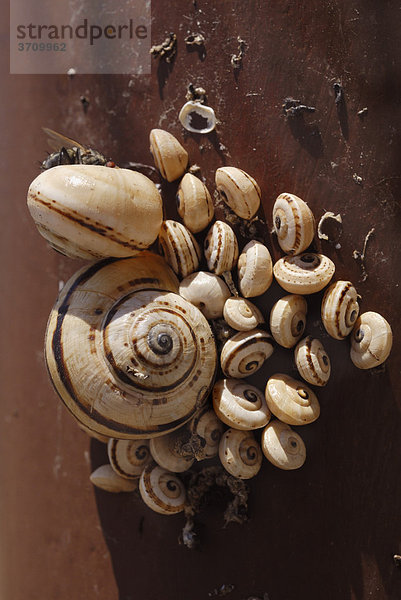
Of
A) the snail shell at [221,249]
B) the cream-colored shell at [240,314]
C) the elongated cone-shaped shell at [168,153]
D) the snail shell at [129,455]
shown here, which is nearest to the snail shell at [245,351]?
the cream-colored shell at [240,314]

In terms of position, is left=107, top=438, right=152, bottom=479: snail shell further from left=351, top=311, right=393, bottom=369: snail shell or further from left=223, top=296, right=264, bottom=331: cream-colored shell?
left=351, top=311, right=393, bottom=369: snail shell

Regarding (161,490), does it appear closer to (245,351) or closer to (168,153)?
(245,351)

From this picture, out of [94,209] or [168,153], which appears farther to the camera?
[168,153]

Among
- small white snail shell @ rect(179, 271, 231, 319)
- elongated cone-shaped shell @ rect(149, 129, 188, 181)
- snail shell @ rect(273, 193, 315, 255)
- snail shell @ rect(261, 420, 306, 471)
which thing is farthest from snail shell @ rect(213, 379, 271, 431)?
elongated cone-shaped shell @ rect(149, 129, 188, 181)

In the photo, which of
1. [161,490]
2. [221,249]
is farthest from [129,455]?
[221,249]

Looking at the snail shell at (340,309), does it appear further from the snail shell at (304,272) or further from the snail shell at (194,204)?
the snail shell at (194,204)
